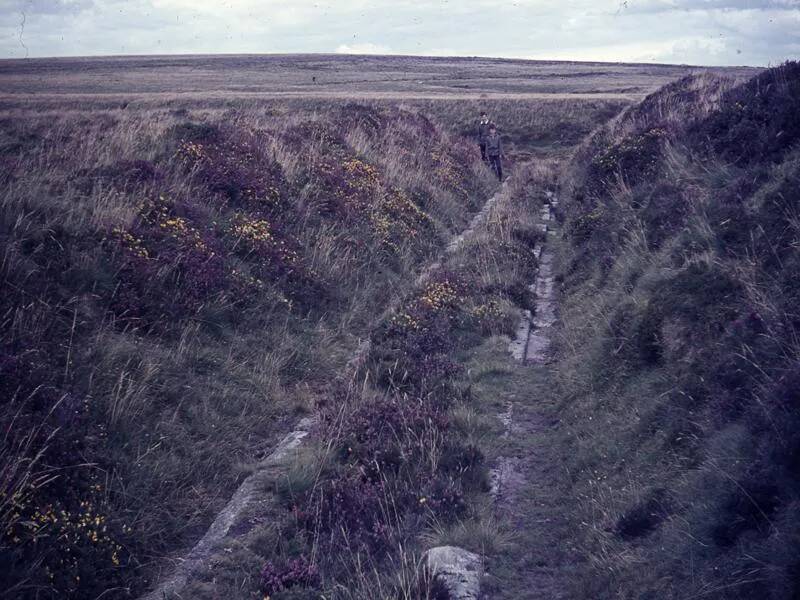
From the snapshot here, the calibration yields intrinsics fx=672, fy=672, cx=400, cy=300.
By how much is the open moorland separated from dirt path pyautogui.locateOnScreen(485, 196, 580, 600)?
1.0 inches

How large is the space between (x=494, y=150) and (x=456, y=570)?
69.5 feet

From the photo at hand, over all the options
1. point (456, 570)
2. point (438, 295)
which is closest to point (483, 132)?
point (438, 295)

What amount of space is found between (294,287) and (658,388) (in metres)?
5.36

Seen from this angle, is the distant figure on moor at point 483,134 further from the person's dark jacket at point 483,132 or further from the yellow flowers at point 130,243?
the yellow flowers at point 130,243

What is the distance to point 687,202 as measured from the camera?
9.03 metres

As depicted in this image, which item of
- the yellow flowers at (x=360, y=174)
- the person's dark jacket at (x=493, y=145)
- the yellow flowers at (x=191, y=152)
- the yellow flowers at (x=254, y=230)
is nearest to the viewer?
the yellow flowers at (x=254, y=230)

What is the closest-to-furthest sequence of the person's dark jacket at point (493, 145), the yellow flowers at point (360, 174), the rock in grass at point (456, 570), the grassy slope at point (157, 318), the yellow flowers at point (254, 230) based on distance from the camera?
the rock in grass at point (456, 570)
the grassy slope at point (157, 318)
the yellow flowers at point (254, 230)
the yellow flowers at point (360, 174)
the person's dark jacket at point (493, 145)

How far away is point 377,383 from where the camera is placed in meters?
7.46

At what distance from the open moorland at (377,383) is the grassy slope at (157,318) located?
0.03 m

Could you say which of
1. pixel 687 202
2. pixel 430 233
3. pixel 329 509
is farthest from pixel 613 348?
pixel 430 233

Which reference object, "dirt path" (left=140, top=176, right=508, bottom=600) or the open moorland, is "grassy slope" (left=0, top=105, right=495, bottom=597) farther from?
"dirt path" (left=140, top=176, right=508, bottom=600)

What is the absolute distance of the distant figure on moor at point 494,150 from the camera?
24062 millimetres

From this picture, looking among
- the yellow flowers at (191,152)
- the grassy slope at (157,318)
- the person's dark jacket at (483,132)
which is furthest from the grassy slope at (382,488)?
the person's dark jacket at (483,132)

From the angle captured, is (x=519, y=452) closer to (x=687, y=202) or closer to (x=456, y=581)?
(x=456, y=581)
